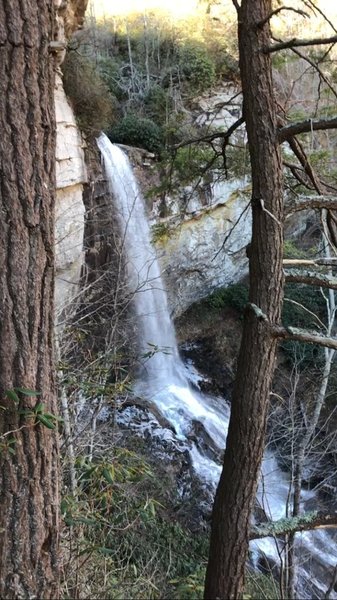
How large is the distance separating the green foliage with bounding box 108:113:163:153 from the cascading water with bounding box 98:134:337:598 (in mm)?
1227

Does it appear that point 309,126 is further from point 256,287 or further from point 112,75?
point 112,75

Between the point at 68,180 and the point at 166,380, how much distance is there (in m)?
4.75

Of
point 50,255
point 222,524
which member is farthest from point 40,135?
point 222,524

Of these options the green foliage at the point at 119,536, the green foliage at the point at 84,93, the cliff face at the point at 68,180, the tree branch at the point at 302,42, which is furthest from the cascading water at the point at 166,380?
the tree branch at the point at 302,42

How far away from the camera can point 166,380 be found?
1082 cm

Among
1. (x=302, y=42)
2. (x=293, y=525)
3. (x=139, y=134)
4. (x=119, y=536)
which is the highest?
(x=139, y=134)

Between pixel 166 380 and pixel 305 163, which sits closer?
pixel 305 163

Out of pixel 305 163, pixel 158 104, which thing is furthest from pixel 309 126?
pixel 158 104

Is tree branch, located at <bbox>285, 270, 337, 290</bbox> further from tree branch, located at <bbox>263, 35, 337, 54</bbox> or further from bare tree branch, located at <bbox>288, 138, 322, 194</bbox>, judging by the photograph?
tree branch, located at <bbox>263, 35, 337, 54</bbox>

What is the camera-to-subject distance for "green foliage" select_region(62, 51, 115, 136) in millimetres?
8961

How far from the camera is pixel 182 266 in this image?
38.5 feet

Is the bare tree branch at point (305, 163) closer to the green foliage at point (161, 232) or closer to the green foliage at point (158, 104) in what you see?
the green foliage at point (161, 232)

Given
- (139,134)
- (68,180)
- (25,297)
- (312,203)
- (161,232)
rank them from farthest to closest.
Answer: (139,134) → (68,180) → (161,232) → (312,203) → (25,297)

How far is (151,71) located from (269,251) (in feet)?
42.0
